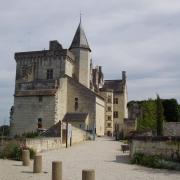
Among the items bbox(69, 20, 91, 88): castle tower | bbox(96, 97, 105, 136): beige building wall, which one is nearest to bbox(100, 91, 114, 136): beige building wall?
bbox(96, 97, 105, 136): beige building wall

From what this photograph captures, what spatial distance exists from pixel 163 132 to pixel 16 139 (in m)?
17.9

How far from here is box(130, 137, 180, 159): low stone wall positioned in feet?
64.7

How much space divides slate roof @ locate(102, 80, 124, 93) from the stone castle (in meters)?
1.30

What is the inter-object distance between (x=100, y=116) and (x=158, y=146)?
39.3m

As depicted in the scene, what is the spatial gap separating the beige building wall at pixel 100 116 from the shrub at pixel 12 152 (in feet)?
111

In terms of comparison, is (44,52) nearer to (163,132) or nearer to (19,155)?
(163,132)

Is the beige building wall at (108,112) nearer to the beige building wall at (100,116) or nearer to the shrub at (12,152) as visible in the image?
the beige building wall at (100,116)

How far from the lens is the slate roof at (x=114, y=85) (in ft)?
238

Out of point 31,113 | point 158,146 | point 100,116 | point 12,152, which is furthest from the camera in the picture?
point 100,116

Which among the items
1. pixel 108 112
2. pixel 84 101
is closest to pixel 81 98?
pixel 84 101

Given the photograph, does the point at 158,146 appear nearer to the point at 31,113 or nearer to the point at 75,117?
the point at 75,117

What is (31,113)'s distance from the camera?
52.2m

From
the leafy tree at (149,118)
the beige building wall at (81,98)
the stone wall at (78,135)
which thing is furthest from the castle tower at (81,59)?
the stone wall at (78,135)

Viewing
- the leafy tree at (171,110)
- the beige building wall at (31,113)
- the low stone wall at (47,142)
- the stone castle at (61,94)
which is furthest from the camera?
the leafy tree at (171,110)
